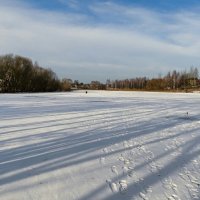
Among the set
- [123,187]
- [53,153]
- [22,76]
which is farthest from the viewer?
[22,76]

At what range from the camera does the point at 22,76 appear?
105 meters

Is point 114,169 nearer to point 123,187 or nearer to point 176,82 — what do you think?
point 123,187

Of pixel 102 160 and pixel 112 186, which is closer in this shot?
pixel 112 186

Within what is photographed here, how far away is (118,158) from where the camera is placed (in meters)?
8.11

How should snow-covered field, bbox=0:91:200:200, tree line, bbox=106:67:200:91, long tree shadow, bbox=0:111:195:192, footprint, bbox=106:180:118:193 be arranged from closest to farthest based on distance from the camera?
snow-covered field, bbox=0:91:200:200, footprint, bbox=106:180:118:193, long tree shadow, bbox=0:111:195:192, tree line, bbox=106:67:200:91

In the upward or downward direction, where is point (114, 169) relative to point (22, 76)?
downward

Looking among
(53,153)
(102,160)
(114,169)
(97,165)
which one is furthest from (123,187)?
(53,153)

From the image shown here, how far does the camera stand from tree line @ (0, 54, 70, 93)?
100438 millimetres

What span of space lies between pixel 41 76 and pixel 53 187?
364 feet

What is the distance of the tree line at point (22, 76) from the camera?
100438mm

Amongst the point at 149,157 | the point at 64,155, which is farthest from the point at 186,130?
the point at 64,155

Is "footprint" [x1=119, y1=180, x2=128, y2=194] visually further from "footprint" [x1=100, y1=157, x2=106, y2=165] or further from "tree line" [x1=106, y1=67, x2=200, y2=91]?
"tree line" [x1=106, y1=67, x2=200, y2=91]

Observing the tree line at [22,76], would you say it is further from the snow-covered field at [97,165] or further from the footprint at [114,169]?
the footprint at [114,169]

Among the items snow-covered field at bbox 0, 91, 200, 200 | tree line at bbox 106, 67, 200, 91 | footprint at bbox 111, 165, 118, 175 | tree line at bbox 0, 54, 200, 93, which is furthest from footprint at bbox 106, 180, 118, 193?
tree line at bbox 106, 67, 200, 91
